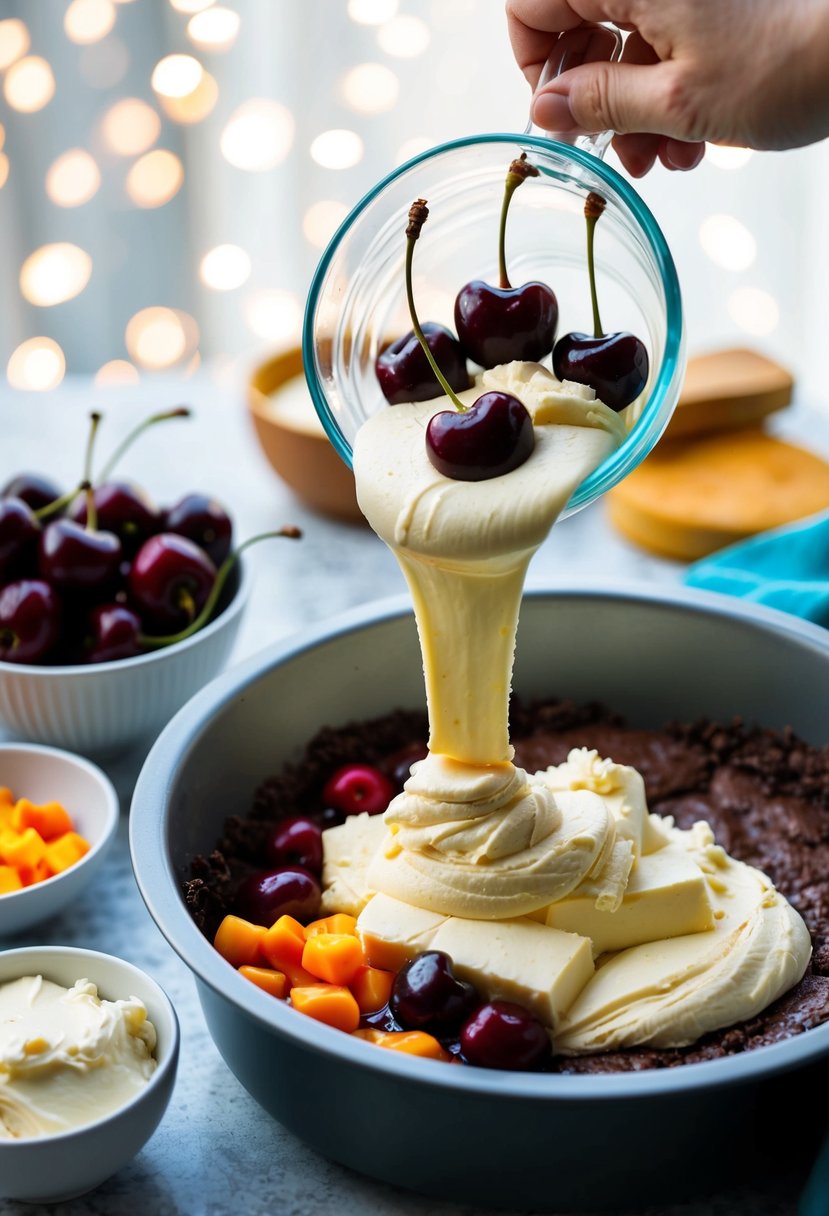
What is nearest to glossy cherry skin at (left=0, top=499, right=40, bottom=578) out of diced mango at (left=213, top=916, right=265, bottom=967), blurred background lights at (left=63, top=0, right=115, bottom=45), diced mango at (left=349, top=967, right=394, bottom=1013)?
diced mango at (left=213, top=916, right=265, bottom=967)

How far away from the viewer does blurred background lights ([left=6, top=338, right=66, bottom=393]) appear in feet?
11.0

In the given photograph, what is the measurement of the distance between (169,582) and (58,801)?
0.93 feet

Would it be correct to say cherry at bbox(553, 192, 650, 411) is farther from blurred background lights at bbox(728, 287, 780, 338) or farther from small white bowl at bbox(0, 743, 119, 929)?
blurred background lights at bbox(728, 287, 780, 338)

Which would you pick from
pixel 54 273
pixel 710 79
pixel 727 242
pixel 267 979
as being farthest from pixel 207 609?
pixel 727 242

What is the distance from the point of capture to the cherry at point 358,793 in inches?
55.8

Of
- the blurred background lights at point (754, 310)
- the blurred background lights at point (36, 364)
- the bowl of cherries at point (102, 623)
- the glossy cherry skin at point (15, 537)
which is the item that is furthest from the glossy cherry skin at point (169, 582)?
the blurred background lights at point (754, 310)

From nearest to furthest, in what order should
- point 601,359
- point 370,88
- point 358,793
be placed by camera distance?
point 601,359, point 358,793, point 370,88

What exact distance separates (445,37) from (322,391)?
82.0 inches

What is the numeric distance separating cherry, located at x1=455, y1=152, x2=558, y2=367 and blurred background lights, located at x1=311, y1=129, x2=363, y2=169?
6.98 feet

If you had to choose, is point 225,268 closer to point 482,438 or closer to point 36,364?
point 36,364

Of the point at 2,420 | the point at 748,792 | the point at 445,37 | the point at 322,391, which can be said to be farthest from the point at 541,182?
the point at 445,37

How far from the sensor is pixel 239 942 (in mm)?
1178

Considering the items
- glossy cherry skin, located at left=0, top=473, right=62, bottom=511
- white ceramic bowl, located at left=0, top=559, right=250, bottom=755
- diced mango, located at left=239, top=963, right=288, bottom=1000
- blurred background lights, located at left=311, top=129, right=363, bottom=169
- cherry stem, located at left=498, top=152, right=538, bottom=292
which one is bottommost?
diced mango, located at left=239, top=963, right=288, bottom=1000

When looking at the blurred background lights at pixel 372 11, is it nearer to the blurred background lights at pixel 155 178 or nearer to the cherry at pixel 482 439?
the blurred background lights at pixel 155 178
